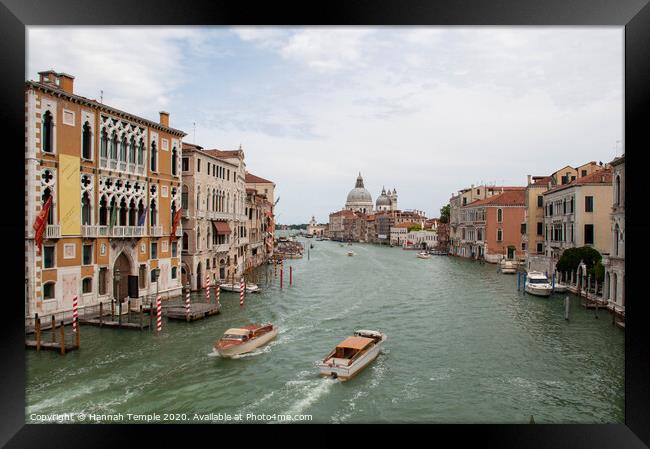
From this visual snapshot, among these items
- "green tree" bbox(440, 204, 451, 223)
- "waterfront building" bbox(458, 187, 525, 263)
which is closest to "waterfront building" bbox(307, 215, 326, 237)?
"green tree" bbox(440, 204, 451, 223)

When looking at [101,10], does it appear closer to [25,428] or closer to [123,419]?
[25,428]

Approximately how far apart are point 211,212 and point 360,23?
12959mm

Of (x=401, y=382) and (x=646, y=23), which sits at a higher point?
(x=646, y=23)

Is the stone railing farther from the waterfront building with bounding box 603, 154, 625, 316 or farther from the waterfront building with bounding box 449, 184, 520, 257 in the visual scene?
the waterfront building with bounding box 449, 184, 520, 257

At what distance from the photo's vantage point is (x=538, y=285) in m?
15.9

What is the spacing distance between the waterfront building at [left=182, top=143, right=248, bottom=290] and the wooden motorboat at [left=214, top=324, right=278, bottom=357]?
6.71m

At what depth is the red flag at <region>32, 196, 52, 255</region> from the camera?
8.72 meters

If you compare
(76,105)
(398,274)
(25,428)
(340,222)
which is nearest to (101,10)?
(25,428)

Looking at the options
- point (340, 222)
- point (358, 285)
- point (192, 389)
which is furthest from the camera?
point (340, 222)

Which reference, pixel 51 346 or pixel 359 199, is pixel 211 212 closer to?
pixel 51 346

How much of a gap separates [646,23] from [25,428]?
697cm

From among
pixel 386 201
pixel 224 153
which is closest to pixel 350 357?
pixel 224 153

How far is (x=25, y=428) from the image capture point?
14.9ft

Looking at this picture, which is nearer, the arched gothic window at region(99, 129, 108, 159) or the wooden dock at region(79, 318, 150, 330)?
the wooden dock at region(79, 318, 150, 330)
